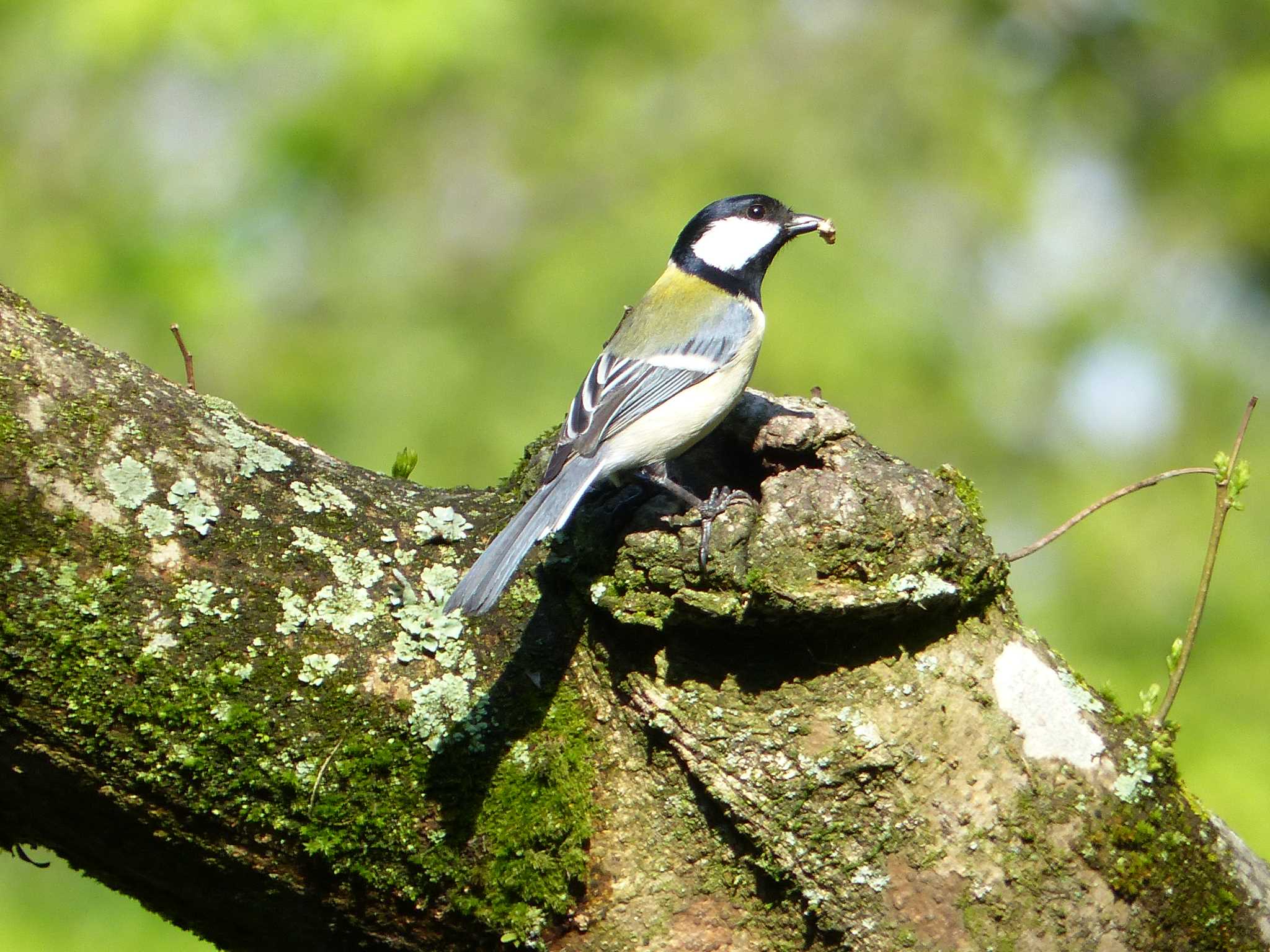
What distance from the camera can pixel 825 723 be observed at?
71.3 inches

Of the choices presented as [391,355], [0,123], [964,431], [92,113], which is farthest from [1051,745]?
[0,123]

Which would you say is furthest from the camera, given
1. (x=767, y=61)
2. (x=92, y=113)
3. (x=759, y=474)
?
(x=767, y=61)

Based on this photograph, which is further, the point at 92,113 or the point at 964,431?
the point at 964,431

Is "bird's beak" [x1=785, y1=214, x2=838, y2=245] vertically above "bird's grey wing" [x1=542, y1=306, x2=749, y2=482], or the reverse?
"bird's beak" [x1=785, y1=214, x2=838, y2=245]

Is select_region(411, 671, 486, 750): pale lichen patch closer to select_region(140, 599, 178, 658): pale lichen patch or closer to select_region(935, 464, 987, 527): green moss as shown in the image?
select_region(140, 599, 178, 658): pale lichen patch

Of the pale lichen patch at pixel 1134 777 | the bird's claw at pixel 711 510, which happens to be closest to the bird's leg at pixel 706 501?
the bird's claw at pixel 711 510

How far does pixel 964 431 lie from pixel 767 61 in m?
2.84

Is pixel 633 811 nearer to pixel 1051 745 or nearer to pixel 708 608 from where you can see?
pixel 708 608

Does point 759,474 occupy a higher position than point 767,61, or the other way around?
point 767,61

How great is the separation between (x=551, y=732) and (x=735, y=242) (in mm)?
1993

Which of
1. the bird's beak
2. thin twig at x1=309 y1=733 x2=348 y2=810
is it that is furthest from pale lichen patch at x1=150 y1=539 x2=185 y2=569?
the bird's beak

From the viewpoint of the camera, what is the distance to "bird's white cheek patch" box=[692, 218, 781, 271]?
11.2 ft

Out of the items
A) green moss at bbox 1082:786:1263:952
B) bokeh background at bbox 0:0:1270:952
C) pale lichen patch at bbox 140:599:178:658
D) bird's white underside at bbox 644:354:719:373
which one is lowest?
pale lichen patch at bbox 140:599:178:658

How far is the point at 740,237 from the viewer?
3.43m
